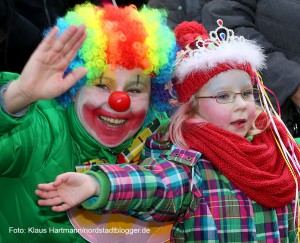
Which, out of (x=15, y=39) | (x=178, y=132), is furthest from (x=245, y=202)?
(x=15, y=39)

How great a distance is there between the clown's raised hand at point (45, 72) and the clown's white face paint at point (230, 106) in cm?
56

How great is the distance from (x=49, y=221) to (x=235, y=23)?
45.8 inches

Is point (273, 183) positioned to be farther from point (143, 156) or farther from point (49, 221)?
point (49, 221)

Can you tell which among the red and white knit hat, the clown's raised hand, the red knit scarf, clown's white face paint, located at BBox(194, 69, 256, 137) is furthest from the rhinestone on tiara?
the clown's raised hand

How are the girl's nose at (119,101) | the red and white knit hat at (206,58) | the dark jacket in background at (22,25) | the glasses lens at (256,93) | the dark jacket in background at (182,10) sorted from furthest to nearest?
1. the dark jacket in background at (182,10)
2. the dark jacket in background at (22,25)
3. the glasses lens at (256,93)
4. the red and white knit hat at (206,58)
5. the girl's nose at (119,101)

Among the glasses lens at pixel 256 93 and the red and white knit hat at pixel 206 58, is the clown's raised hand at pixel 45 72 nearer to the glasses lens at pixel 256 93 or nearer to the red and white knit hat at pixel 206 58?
the red and white knit hat at pixel 206 58

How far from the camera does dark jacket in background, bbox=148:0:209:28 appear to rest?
2846 mm

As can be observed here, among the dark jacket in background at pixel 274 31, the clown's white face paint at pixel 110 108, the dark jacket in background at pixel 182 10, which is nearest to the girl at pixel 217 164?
the clown's white face paint at pixel 110 108

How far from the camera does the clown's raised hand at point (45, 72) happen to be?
1.84 meters

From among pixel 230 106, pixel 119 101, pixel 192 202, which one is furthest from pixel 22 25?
pixel 192 202

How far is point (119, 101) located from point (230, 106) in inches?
15.5

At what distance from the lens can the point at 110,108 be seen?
7.27 ft

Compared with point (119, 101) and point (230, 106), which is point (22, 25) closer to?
point (119, 101)

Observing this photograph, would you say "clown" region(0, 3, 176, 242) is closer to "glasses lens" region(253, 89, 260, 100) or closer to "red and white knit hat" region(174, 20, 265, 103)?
"red and white knit hat" region(174, 20, 265, 103)
